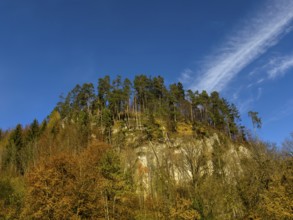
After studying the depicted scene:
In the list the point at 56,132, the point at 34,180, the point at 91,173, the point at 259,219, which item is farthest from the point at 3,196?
the point at 259,219

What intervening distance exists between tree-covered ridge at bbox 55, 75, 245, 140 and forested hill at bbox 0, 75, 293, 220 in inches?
13.9

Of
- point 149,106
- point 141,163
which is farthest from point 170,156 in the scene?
point 149,106

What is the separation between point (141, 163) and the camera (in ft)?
212

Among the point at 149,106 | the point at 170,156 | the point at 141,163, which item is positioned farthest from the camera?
the point at 149,106

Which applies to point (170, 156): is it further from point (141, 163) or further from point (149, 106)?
point (149, 106)

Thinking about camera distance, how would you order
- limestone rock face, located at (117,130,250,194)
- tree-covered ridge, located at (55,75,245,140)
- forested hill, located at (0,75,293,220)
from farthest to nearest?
tree-covered ridge, located at (55,75,245,140) < limestone rock face, located at (117,130,250,194) < forested hill, located at (0,75,293,220)

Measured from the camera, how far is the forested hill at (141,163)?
96.7 ft

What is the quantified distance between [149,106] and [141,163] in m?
27.4

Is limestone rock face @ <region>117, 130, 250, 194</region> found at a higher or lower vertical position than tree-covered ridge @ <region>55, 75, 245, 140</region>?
lower

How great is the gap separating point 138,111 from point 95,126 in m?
20.1

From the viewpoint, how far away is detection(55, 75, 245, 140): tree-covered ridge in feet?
258

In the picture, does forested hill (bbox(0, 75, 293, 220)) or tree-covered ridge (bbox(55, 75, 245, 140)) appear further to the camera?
tree-covered ridge (bbox(55, 75, 245, 140))

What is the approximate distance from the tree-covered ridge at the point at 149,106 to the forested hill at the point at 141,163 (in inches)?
13.9

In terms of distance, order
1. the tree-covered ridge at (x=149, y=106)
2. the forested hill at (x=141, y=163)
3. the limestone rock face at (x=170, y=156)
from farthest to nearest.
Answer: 1. the tree-covered ridge at (x=149, y=106)
2. the limestone rock face at (x=170, y=156)
3. the forested hill at (x=141, y=163)
